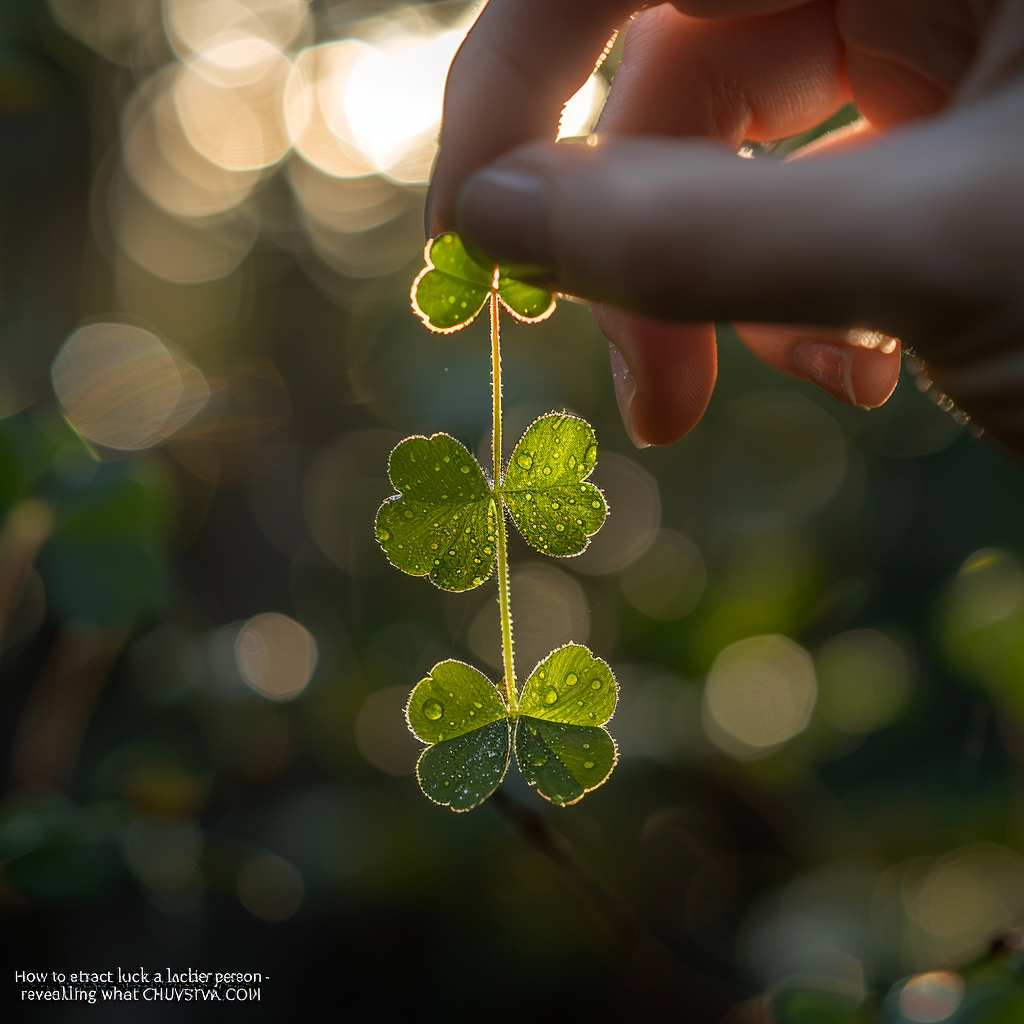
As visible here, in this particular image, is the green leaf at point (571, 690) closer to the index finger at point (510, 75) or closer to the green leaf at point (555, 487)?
the green leaf at point (555, 487)

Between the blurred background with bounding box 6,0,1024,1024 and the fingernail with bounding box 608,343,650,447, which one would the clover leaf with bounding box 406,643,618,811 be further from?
the fingernail with bounding box 608,343,650,447

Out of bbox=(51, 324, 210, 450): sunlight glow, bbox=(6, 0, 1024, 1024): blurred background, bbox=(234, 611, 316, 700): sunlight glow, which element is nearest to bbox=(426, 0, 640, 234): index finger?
bbox=(6, 0, 1024, 1024): blurred background

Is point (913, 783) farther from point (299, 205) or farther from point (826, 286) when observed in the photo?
point (299, 205)

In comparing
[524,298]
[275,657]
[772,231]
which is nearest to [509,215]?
[524,298]

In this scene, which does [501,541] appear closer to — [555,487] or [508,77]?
[555,487]

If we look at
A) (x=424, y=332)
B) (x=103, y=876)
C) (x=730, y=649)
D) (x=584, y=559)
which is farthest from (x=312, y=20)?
(x=103, y=876)

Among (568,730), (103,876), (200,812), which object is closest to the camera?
(568,730)
